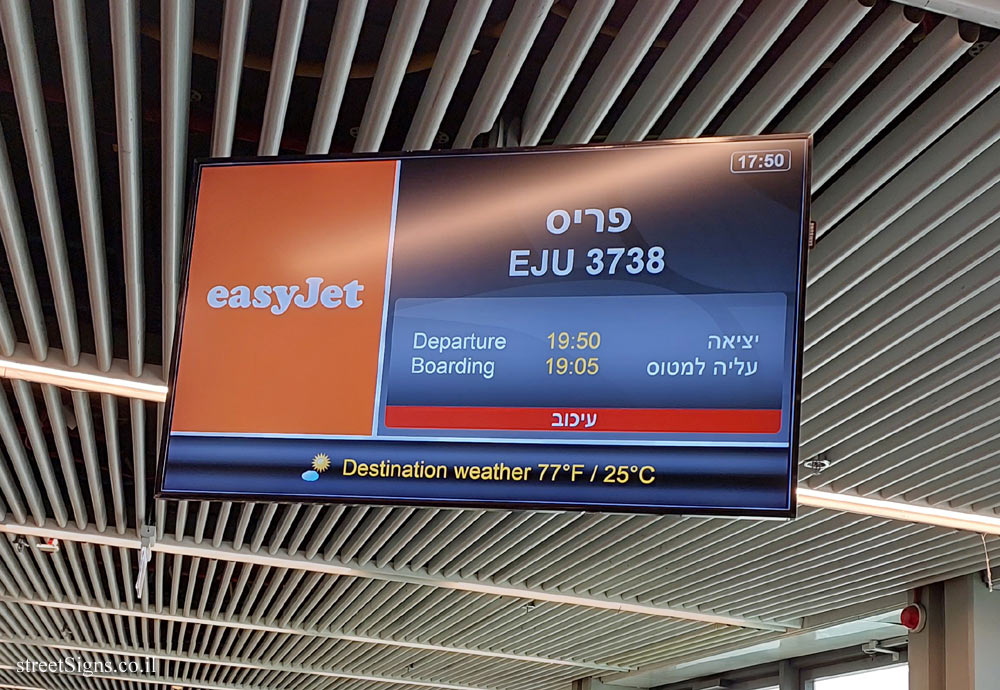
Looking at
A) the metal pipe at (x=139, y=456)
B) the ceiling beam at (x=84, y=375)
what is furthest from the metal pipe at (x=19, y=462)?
the metal pipe at (x=139, y=456)

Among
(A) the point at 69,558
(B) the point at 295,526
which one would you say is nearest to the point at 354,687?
(A) the point at 69,558

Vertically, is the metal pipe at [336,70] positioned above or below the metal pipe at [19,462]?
above

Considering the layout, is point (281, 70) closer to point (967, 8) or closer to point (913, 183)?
point (967, 8)

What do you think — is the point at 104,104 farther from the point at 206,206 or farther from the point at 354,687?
the point at 354,687

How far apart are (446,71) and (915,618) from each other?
6.64 m

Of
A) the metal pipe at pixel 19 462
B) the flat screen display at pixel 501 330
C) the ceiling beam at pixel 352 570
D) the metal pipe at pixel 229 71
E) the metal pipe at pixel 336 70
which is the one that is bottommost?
the flat screen display at pixel 501 330

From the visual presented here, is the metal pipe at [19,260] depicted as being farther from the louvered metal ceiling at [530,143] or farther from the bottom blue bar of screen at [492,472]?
the bottom blue bar of screen at [492,472]

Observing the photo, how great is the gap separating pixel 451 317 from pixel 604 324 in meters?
0.40

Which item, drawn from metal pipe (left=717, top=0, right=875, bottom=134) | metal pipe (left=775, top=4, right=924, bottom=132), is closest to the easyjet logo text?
→ metal pipe (left=717, top=0, right=875, bottom=134)

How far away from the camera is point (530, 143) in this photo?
4.18m

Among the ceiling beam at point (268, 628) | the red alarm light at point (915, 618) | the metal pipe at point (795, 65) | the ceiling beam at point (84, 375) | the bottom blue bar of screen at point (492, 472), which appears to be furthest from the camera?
the ceiling beam at point (268, 628)

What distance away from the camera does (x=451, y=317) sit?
3078 mm

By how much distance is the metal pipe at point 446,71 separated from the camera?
3.60 m

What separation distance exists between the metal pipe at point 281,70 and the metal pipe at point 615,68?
3.12ft
